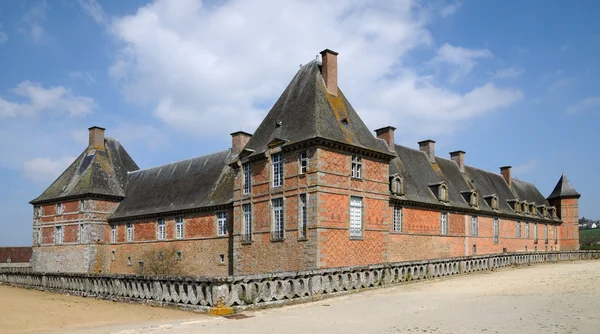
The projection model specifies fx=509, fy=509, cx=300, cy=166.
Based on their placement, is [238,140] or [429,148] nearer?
[238,140]

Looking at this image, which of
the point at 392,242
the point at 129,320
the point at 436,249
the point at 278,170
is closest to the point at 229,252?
the point at 278,170

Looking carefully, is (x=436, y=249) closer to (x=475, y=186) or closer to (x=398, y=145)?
(x=398, y=145)

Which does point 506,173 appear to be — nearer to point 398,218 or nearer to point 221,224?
point 398,218

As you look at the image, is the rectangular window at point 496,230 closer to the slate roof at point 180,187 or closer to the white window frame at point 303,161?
the slate roof at point 180,187

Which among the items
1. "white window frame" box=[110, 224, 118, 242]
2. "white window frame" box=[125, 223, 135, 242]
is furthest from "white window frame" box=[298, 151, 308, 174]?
"white window frame" box=[110, 224, 118, 242]

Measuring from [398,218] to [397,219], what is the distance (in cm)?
11

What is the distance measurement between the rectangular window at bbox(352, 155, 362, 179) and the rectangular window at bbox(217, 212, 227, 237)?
27.6 feet

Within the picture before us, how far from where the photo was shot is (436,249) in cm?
2888

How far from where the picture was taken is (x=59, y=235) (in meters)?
33.7

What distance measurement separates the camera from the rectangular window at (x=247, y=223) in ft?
73.1

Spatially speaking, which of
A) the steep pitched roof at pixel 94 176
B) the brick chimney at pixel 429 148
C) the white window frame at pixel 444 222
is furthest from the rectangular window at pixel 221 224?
the brick chimney at pixel 429 148

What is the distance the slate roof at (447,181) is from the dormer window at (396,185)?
39 cm

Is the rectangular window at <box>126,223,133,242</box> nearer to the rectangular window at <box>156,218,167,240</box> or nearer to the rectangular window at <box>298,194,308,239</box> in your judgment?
the rectangular window at <box>156,218,167,240</box>

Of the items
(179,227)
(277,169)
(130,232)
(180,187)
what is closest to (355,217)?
(277,169)
